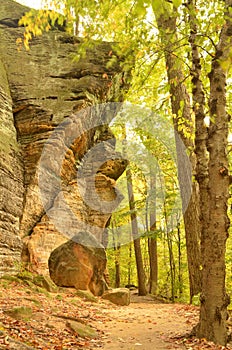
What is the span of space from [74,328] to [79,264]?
5775 millimetres

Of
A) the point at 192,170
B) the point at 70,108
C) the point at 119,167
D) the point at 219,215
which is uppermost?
the point at 70,108

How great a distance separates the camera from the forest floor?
15.5ft

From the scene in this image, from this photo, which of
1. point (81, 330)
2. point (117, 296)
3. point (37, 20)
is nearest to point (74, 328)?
point (81, 330)

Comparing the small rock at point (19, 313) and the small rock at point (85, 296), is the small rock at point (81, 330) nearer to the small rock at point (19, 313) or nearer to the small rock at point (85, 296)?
the small rock at point (19, 313)

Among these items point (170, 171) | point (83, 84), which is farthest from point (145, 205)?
point (83, 84)

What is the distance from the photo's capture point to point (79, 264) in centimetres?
1150

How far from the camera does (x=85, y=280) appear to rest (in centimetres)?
1145

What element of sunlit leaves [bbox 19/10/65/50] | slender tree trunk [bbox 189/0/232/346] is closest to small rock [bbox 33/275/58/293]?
slender tree trunk [bbox 189/0/232/346]

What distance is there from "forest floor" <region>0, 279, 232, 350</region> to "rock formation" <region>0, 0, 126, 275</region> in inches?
87.2

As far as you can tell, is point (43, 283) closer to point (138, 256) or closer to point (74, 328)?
point (74, 328)

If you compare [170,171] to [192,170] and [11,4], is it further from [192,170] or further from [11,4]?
[11,4]

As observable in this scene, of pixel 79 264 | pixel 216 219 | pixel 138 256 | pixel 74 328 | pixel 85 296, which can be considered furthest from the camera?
pixel 138 256

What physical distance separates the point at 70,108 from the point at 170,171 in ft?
27.9

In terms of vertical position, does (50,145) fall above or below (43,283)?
above
